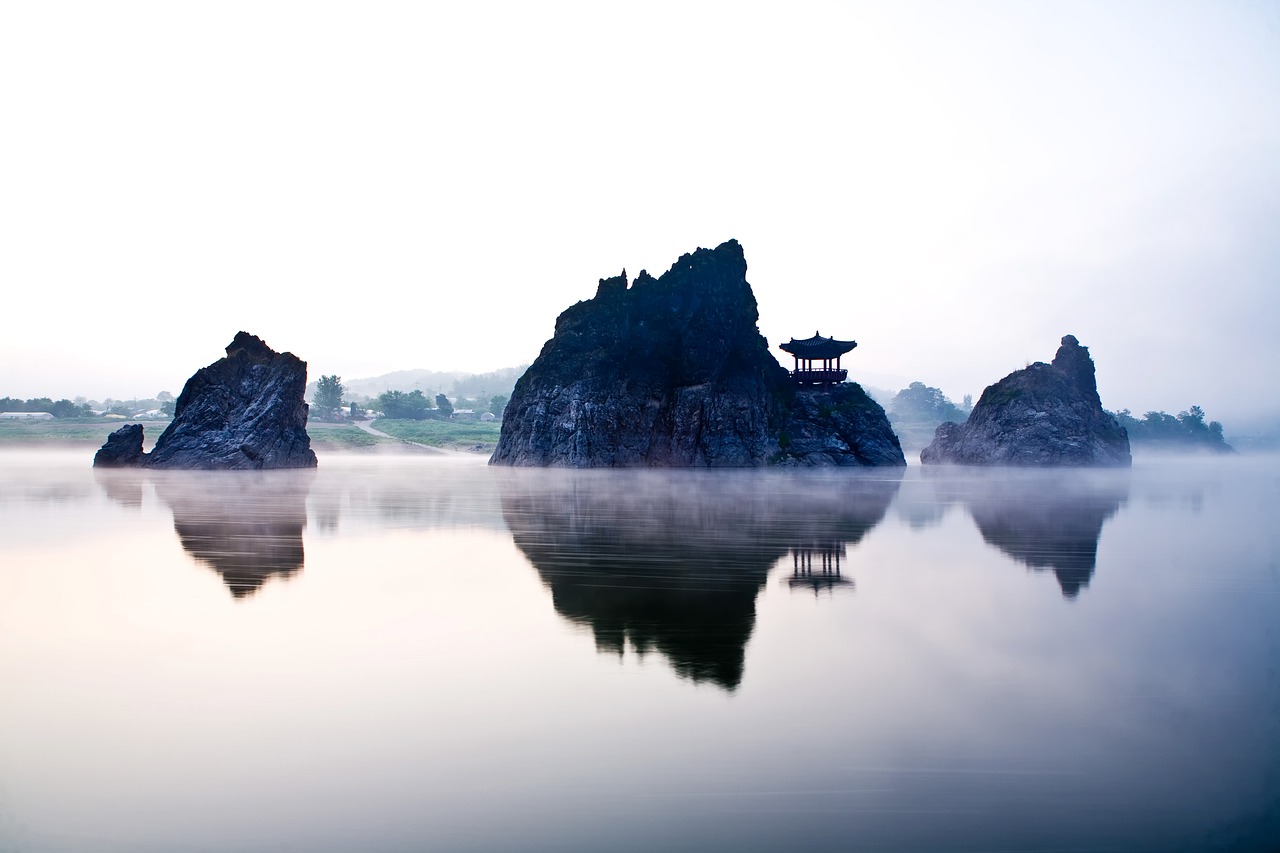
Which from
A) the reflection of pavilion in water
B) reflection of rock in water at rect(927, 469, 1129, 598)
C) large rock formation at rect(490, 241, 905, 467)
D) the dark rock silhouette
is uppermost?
large rock formation at rect(490, 241, 905, 467)

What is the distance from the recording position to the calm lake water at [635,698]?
636 centimetres

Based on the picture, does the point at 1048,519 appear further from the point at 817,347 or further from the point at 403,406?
the point at 403,406

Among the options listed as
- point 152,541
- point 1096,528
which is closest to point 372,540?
point 152,541

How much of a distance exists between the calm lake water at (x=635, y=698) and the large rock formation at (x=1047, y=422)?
7995 cm

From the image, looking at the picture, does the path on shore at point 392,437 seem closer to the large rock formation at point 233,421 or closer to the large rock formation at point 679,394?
the large rock formation at point 679,394

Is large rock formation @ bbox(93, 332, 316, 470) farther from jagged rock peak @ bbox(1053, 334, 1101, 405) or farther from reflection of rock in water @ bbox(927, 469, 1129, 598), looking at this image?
jagged rock peak @ bbox(1053, 334, 1101, 405)

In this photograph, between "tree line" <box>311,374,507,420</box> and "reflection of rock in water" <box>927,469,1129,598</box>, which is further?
"tree line" <box>311,374,507,420</box>

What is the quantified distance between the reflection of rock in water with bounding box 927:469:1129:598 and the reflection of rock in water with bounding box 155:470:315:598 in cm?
1602

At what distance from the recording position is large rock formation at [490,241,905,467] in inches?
3174

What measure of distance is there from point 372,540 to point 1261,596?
2009 cm

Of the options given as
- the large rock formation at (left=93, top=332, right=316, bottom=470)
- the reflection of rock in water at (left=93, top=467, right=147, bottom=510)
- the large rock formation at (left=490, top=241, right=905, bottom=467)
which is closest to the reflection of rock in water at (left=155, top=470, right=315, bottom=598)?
the reflection of rock in water at (left=93, top=467, right=147, bottom=510)

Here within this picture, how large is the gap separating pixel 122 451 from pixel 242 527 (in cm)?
5476

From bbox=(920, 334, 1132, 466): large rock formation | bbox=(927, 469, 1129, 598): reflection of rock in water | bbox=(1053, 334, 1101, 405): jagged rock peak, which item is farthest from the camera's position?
bbox=(1053, 334, 1101, 405): jagged rock peak

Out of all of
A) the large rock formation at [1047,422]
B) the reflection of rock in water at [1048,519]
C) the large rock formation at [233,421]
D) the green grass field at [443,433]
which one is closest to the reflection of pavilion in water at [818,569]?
the reflection of rock in water at [1048,519]
